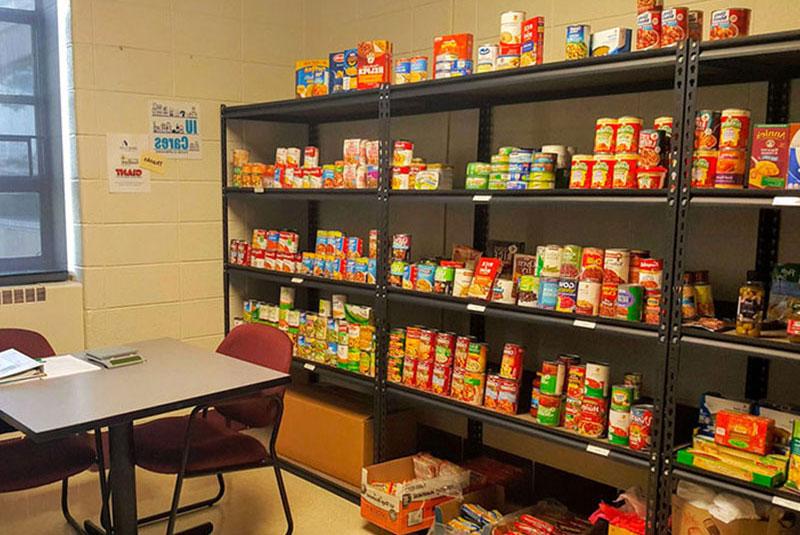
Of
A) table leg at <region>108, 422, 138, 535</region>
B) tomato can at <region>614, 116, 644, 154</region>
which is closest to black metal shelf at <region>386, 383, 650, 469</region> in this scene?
tomato can at <region>614, 116, 644, 154</region>

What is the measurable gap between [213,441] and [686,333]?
1.85 m

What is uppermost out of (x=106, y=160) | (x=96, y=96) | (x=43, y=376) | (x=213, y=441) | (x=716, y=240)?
(x=96, y=96)

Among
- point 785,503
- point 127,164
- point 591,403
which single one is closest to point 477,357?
point 591,403

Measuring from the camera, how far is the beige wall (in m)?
3.85

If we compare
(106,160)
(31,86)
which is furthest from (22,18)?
(106,160)

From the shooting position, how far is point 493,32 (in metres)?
3.49

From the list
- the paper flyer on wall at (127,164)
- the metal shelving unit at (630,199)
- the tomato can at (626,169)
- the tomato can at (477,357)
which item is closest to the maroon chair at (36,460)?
the paper flyer on wall at (127,164)

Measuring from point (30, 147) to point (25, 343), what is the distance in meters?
1.27

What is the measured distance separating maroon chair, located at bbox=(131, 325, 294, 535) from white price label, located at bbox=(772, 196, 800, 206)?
6.20ft

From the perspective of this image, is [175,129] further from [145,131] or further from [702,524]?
[702,524]

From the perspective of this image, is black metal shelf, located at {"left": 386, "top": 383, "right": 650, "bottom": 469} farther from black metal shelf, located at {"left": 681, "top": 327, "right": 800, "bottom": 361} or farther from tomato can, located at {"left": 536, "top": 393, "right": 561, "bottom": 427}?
black metal shelf, located at {"left": 681, "top": 327, "right": 800, "bottom": 361}

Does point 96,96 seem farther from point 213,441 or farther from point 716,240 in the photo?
point 716,240

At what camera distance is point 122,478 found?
258 centimetres

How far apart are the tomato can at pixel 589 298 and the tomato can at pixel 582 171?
35 centimetres
